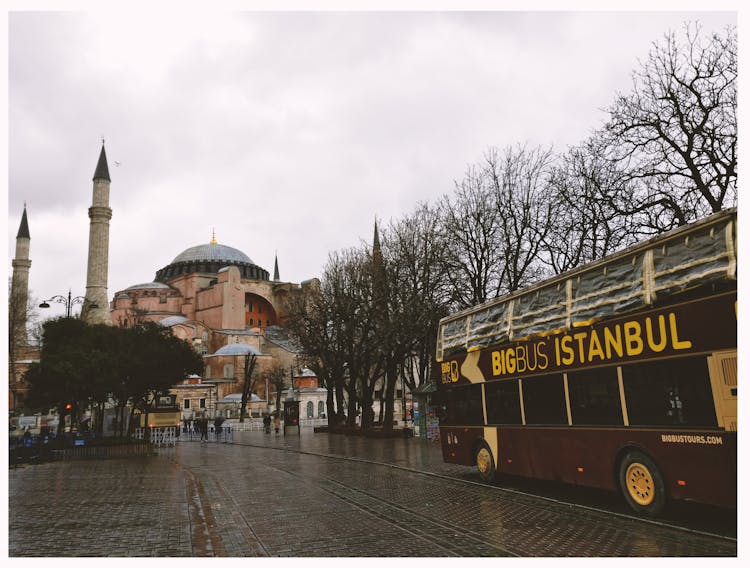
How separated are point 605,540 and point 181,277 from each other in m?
95.5

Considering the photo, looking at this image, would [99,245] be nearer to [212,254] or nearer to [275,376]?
[275,376]

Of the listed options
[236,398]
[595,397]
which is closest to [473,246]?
[595,397]

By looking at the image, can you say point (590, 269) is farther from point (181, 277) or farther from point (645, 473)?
point (181, 277)

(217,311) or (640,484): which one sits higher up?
(217,311)

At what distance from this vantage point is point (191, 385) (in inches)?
2771

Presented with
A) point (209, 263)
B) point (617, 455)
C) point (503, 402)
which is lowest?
point (617, 455)

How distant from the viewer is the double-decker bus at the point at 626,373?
7.30 metres

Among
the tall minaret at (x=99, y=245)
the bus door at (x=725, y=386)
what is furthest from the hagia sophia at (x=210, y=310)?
the bus door at (x=725, y=386)

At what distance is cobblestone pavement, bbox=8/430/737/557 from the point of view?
6926 mm

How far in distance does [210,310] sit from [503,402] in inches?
3230

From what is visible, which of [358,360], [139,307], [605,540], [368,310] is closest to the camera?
[605,540]

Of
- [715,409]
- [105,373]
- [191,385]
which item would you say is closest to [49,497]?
[715,409]

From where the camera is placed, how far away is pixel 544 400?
10695 mm

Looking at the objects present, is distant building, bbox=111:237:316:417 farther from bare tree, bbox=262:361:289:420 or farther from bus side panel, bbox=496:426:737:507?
bus side panel, bbox=496:426:737:507
